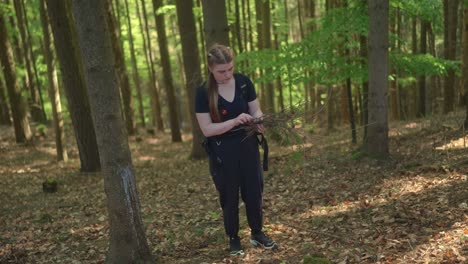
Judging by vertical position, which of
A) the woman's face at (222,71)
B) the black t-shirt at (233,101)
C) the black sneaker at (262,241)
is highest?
the woman's face at (222,71)

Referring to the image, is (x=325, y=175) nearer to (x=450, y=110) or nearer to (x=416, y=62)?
(x=416, y=62)

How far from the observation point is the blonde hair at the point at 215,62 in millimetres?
4094

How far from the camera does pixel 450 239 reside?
169 inches

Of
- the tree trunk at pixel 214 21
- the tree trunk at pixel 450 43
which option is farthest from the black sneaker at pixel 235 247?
the tree trunk at pixel 450 43

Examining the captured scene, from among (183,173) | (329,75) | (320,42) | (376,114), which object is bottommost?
(183,173)

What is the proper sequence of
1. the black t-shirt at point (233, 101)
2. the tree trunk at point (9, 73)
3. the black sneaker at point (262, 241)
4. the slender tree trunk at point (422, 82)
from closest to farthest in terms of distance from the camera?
the black t-shirt at point (233, 101) < the black sneaker at point (262, 241) < the tree trunk at point (9, 73) < the slender tree trunk at point (422, 82)

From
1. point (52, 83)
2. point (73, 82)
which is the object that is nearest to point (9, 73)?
point (52, 83)

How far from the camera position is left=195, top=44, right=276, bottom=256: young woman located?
4.13 metres

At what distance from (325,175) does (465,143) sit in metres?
3.10

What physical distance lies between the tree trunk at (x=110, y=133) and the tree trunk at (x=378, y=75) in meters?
4.92

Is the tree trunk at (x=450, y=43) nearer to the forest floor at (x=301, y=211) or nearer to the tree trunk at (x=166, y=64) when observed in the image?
the forest floor at (x=301, y=211)

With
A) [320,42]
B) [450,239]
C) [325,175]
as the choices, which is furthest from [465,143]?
[450,239]

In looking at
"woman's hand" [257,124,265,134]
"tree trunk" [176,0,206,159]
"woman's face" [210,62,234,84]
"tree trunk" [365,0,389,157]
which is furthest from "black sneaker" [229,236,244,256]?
"tree trunk" [176,0,206,159]

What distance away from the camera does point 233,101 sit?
425 cm
